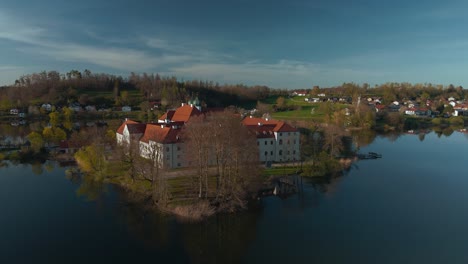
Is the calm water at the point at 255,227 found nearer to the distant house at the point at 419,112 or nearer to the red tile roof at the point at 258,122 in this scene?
the red tile roof at the point at 258,122

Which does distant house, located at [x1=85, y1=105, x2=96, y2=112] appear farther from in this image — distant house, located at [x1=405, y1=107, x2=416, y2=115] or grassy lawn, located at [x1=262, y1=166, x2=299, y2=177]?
distant house, located at [x1=405, y1=107, x2=416, y2=115]

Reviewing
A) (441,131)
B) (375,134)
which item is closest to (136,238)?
(375,134)

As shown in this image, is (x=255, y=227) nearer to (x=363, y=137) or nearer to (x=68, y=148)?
(x=68, y=148)

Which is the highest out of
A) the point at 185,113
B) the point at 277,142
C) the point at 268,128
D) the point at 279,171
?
the point at 185,113

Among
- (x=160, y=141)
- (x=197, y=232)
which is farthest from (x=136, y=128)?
(x=197, y=232)

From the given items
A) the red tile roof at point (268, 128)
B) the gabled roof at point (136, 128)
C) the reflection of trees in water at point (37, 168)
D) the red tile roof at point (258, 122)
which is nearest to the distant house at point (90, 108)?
the reflection of trees in water at point (37, 168)
